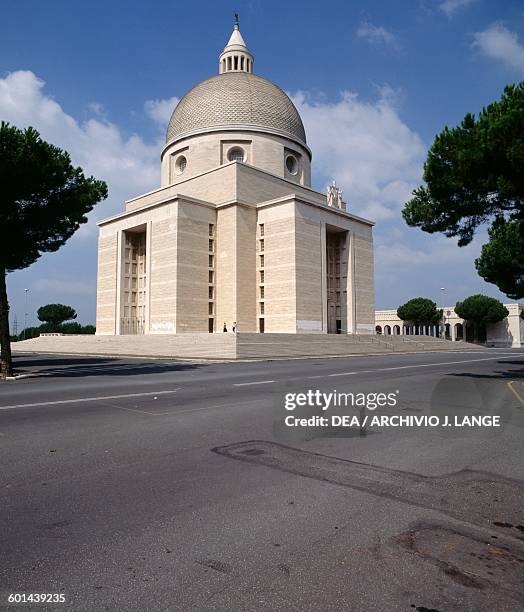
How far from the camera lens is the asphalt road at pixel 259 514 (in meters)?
2.64

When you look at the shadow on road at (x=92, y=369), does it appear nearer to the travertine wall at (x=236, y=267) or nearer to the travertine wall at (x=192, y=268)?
the travertine wall at (x=192, y=268)

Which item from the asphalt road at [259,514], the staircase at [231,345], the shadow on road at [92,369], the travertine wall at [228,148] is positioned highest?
the travertine wall at [228,148]

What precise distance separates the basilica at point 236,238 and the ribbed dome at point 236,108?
5.2 inches

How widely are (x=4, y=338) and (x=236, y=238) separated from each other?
26833 millimetres

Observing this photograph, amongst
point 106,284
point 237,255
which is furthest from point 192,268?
point 106,284

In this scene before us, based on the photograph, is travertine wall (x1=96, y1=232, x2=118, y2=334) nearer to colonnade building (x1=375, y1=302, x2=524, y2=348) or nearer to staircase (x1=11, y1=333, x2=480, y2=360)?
staircase (x1=11, y1=333, x2=480, y2=360)

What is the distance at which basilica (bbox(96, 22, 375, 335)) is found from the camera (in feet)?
137

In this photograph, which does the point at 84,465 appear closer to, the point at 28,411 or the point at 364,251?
the point at 28,411

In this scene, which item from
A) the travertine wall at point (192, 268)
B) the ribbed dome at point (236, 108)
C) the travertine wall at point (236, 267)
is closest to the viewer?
the travertine wall at point (192, 268)

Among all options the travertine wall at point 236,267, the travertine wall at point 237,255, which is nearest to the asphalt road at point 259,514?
the travertine wall at point 237,255

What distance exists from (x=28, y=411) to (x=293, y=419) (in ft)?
15.7

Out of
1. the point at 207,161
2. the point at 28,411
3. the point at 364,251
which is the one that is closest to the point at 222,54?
the point at 207,161

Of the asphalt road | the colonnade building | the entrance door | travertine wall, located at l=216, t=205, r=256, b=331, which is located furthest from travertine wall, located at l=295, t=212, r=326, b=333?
the asphalt road

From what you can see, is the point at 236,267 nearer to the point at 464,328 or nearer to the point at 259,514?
the point at 259,514
